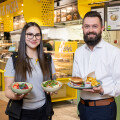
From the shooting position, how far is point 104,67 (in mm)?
2086

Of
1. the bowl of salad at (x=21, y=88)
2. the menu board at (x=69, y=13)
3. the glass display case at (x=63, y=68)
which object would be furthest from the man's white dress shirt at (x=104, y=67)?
the menu board at (x=69, y=13)

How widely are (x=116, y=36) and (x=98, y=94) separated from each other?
4913 mm

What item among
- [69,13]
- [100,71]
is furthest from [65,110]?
[69,13]

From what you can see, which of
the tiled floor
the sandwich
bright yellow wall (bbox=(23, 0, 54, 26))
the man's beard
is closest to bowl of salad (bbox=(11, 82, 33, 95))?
the sandwich

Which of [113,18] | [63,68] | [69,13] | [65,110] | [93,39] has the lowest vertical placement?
[65,110]

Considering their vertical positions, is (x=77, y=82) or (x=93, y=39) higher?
(x=93, y=39)

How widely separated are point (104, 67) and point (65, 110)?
10.8ft

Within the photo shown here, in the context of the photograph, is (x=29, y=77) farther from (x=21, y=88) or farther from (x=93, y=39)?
(x=93, y=39)

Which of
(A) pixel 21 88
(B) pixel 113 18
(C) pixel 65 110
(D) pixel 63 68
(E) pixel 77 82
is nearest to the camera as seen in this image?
(A) pixel 21 88

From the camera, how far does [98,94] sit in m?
2.08

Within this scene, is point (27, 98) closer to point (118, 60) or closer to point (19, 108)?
point (19, 108)

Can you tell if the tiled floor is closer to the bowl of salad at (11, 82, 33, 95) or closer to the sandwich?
the sandwich

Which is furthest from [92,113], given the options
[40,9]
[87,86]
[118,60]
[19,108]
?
[40,9]

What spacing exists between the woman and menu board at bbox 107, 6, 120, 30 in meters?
2.13
